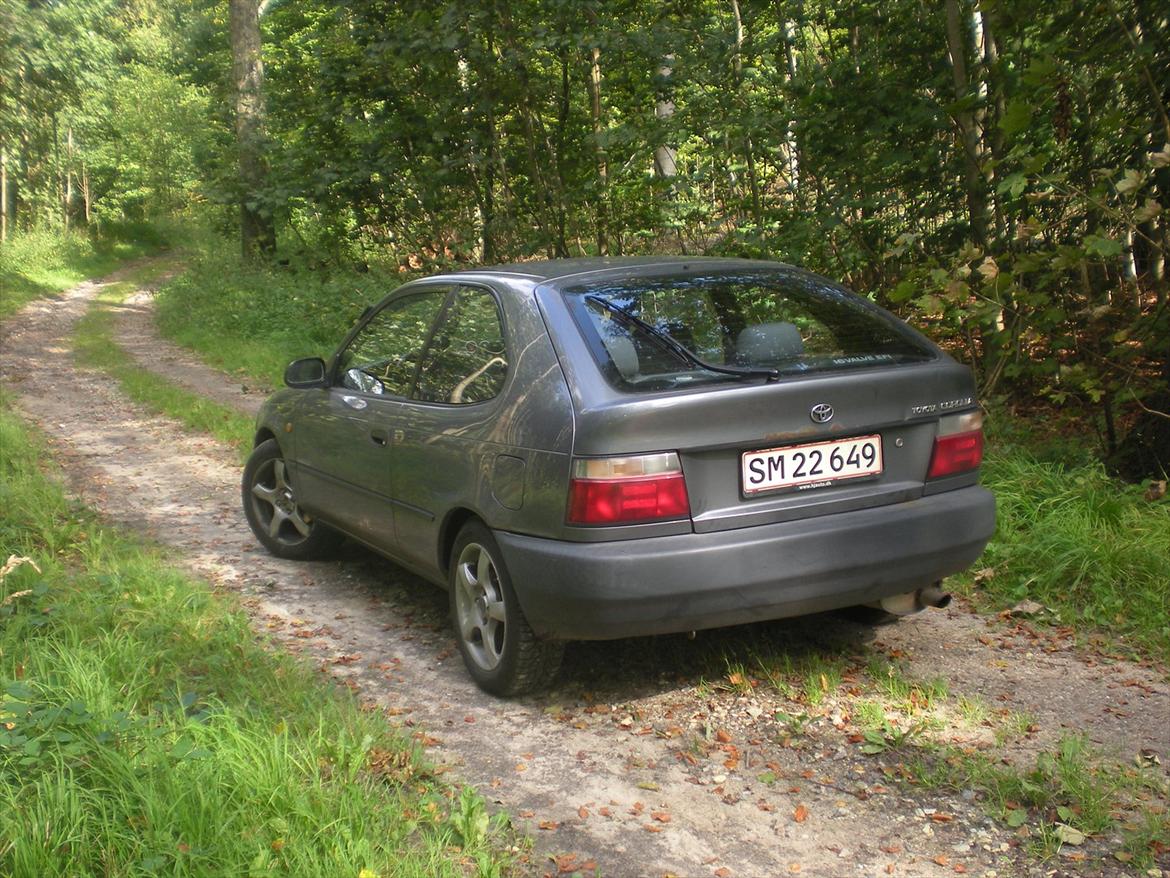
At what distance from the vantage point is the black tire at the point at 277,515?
20.4ft

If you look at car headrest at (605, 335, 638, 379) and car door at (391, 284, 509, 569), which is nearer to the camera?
car headrest at (605, 335, 638, 379)

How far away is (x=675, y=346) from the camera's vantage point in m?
4.03

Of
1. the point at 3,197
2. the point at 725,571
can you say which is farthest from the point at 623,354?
the point at 3,197

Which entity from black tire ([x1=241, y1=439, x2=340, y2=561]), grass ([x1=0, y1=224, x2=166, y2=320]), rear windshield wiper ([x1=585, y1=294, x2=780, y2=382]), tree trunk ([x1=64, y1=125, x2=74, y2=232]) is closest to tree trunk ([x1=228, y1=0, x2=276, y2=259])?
grass ([x1=0, y1=224, x2=166, y2=320])

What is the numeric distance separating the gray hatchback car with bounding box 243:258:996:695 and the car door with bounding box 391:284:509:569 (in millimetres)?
12

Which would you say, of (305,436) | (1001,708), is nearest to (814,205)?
(305,436)

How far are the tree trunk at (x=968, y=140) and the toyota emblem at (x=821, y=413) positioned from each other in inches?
168

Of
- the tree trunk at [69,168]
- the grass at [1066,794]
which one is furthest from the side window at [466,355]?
the tree trunk at [69,168]

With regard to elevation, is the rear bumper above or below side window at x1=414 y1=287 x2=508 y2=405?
below

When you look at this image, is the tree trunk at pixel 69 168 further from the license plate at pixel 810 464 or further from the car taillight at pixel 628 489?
the license plate at pixel 810 464

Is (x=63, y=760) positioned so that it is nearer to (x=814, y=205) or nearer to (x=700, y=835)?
(x=700, y=835)

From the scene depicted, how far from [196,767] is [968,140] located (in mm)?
6547

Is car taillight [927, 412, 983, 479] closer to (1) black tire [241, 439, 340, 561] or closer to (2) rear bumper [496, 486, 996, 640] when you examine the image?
(2) rear bumper [496, 486, 996, 640]

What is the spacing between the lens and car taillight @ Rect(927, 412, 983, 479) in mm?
4176
